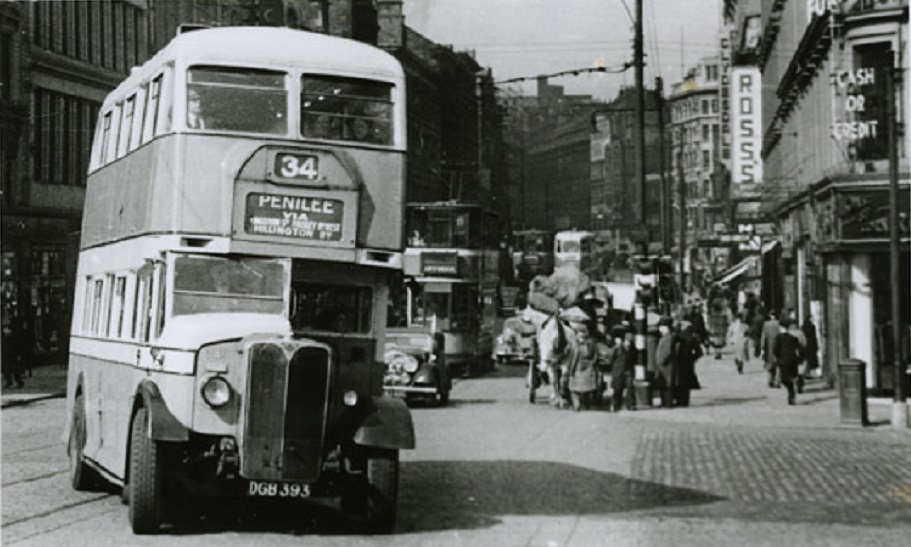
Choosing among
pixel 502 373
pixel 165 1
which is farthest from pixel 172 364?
pixel 165 1

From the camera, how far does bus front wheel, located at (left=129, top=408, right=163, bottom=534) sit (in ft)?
36.1

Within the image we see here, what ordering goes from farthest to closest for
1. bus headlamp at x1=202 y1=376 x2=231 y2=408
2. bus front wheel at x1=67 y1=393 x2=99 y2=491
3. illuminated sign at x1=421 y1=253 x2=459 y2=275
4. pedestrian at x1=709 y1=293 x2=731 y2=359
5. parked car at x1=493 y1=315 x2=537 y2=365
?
pedestrian at x1=709 y1=293 x2=731 y2=359 < parked car at x1=493 y1=315 x2=537 y2=365 < illuminated sign at x1=421 y1=253 x2=459 y2=275 < bus front wheel at x1=67 y1=393 x2=99 y2=491 < bus headlamp at x1=202 y1=376 x2=231 y2=408

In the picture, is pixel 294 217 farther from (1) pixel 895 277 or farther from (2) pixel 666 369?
(2) pixel 666 369

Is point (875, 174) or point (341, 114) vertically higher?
point (875, 174)

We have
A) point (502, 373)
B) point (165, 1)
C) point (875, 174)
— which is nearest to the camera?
point (875, 174)

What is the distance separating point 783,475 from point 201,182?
7.94m

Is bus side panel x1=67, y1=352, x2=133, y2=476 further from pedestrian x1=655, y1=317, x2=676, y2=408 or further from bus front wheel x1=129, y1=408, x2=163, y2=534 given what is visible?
pedestrian x1=655, y1=317, x2=676, y2=408

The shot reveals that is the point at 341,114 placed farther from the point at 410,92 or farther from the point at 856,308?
the point at 410,92

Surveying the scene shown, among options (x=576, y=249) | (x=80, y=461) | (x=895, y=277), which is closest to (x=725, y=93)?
(x=576, y=249)

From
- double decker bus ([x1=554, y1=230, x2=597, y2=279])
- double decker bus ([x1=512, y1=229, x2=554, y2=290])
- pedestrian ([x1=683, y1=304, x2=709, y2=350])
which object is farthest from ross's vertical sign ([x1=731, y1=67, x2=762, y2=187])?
double decker bus ([x1=512, y1=229, x2=554, y2=290])

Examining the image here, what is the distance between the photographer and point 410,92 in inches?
2628

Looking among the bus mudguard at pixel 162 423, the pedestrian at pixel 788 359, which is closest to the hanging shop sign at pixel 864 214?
the pedestrian at pixel 788 359

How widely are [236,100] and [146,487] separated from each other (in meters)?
3.28

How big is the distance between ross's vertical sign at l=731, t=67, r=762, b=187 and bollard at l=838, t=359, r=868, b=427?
18.3m
